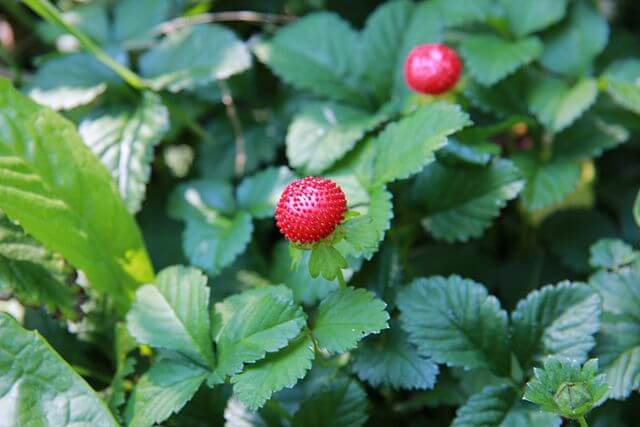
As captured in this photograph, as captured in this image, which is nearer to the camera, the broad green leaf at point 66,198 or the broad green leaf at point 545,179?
the broad green leaf at point 66,198

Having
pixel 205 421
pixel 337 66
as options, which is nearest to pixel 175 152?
pixel 337 66

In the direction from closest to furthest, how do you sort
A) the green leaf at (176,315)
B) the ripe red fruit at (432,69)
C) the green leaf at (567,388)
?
the green leaf at (567,388), the green leaf at (176,315), the ripe red fruit at (432,69)

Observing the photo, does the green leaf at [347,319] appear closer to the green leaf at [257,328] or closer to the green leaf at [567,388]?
the green leaf at [257,328]

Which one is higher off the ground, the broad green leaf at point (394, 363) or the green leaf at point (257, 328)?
the green leaf at point (257, 328)

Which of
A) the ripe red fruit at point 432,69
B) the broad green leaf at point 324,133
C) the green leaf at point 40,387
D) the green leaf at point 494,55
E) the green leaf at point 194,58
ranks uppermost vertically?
the ripe red fruit at point 432,69

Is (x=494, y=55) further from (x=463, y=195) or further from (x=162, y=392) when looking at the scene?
(x=162, y=392)

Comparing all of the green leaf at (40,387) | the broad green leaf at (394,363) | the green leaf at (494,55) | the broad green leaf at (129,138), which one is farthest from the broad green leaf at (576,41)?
the green leaf at (40,387)

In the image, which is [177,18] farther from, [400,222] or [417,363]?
[417,363]

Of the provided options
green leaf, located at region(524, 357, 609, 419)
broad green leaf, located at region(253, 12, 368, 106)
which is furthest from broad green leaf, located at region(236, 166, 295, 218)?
green leaf, located at region(524, 357, 609, 419)

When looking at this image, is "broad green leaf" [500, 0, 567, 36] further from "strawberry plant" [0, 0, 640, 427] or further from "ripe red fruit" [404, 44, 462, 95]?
"ripe red fruit" [404, 44, 462, 95]
